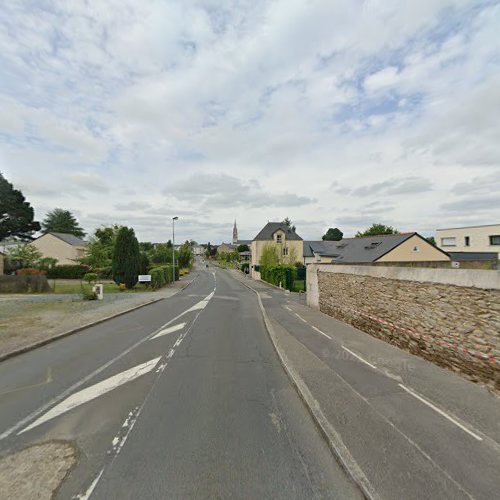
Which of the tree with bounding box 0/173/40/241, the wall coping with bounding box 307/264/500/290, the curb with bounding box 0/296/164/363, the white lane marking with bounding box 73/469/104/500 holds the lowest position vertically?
the curb with bounding box 0/296/164/363

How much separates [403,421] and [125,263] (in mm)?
27231

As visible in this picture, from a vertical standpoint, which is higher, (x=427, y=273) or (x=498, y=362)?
(x=427, y=273)

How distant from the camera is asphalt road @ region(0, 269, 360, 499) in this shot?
9.78 ft

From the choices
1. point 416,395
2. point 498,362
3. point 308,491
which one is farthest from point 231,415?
point 498,362

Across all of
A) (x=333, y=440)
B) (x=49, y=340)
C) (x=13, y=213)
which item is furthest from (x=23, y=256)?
(x=333, y=440)

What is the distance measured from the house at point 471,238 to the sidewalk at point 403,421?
44390mm

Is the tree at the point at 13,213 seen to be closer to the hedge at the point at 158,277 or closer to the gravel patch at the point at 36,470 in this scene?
the hedge at the point at 158,277

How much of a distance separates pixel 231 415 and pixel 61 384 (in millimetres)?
3576

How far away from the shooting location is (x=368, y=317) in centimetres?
1064

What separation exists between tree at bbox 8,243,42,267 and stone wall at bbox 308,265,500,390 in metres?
40.9

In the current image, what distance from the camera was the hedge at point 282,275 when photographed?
29914mm

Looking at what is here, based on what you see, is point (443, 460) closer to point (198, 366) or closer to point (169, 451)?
point (169, 451)

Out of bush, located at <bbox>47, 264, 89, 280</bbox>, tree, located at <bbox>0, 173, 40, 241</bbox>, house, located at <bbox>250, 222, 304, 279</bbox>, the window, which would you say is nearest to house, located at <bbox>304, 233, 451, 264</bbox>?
house, located at <bbox>250, 222, 304, 279</bbox>

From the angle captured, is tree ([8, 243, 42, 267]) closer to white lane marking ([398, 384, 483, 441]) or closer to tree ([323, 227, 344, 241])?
white lane marking ([398, 384, 483, 441])
